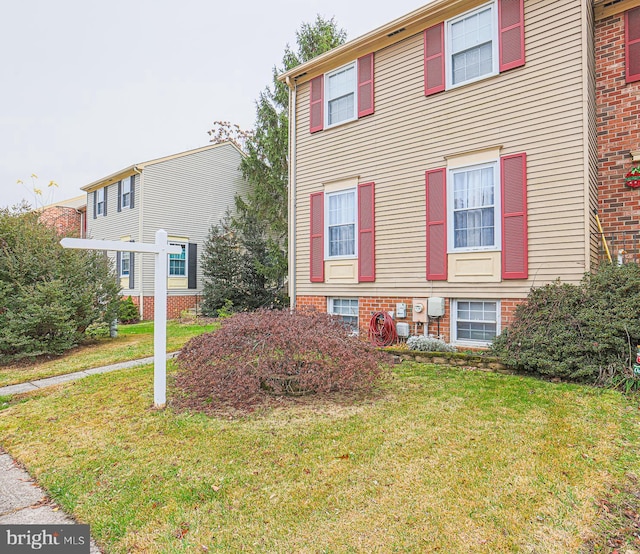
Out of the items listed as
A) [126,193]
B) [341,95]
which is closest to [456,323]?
[341,95]

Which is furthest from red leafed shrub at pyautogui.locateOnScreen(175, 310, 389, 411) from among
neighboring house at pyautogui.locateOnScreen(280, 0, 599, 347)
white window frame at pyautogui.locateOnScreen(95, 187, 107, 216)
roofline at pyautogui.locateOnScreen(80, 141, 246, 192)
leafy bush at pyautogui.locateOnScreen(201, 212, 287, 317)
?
white window frame at pyautogui.locateOnScreen(95, 187, 107, 216)

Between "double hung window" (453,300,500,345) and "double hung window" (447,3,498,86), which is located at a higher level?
"double hung window" (447,3,498,86)

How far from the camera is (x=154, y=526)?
240 centimetres

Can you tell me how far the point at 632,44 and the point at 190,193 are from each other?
48.0 feet

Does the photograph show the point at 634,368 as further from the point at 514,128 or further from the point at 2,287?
the point at 2,287

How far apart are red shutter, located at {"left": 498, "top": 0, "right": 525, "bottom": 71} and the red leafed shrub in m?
5.81

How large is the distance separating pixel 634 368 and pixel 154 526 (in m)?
5.39

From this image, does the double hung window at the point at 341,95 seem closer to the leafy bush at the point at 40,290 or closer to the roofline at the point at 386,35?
the roofline at the point at 386,35

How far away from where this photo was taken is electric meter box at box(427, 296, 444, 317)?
24.6 ft

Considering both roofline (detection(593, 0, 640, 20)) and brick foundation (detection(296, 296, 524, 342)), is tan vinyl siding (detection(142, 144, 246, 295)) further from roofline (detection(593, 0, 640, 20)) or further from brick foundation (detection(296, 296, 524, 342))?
roofline (detection(593, 0, 640, 20))

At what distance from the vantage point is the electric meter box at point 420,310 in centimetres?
775

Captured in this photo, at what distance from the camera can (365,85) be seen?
891cm

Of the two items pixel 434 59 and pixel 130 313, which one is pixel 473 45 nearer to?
pixel 434 59

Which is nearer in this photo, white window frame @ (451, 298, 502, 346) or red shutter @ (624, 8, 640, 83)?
red shutter @ (624, 8, 640, 83)
